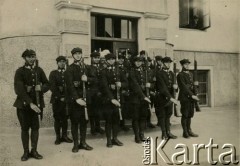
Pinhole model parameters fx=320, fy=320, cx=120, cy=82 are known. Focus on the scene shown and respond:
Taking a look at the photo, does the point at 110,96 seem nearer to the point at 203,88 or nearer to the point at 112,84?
the point at 112,84

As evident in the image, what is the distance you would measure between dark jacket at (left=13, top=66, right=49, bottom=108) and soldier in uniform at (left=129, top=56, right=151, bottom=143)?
1.57 m

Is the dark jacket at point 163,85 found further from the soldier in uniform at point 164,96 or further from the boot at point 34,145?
the boot at point 34,145

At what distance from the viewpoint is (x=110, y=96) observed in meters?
5.23

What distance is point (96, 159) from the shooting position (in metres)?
4.58

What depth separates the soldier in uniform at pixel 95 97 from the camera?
564 centimetres

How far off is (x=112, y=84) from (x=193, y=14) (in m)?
5.40

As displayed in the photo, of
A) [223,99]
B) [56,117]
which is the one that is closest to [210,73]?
[223,99]

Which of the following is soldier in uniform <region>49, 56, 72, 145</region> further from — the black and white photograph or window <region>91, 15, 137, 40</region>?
window <region>91, 15, 137, 40</region>

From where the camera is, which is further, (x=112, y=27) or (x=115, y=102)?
(x=112, y=27)

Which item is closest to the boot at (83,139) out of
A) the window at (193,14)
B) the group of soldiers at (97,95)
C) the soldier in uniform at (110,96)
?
the group of soldiers at (97,95)

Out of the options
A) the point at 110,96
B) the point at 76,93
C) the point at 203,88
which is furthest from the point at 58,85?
the point at 203,88

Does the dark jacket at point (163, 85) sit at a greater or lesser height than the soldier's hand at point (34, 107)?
greater

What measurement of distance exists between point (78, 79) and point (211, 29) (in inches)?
251

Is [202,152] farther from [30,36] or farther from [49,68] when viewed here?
[30,36]
